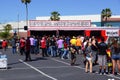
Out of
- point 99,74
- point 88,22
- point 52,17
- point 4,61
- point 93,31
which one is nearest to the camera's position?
point 99,74

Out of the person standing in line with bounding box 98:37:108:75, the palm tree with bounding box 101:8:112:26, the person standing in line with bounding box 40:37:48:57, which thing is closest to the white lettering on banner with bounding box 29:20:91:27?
the person standing in line with bounding box 40:37:48:57

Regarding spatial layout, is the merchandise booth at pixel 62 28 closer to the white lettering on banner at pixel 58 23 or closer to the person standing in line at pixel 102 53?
the white lettering on banner at pixel 58 23

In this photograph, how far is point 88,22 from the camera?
47.2 metres

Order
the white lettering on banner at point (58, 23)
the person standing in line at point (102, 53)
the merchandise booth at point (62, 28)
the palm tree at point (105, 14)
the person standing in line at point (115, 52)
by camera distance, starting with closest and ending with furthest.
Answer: the person standing in line at point (115, 52) < the person standing in line at point (102, 53) < the merchandise booth at point (62, 28) < the white lettering on banner at point (58, 23) < the palm tree at point (105, 14)

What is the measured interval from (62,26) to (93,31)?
13.3 ft

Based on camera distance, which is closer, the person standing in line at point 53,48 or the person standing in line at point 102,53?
the person standing in line at point 102,53

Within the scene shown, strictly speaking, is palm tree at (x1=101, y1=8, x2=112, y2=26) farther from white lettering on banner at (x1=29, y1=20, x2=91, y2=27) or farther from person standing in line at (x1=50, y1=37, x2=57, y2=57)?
person standing in line at (x1=50, y1=37, x2=57, y2=57)

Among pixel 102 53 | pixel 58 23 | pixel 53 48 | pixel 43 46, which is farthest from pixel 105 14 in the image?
pixel 102 53

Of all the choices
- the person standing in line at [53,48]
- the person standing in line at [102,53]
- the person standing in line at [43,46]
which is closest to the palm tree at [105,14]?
the person standing in line at [53,48]

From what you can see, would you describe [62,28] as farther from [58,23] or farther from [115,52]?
[115,52]

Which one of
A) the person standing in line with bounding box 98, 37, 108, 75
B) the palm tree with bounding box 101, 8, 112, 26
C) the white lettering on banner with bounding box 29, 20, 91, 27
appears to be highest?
the palm tree with bounding box 101, 8, 112, 26

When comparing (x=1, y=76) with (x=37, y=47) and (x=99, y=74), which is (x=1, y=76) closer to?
(x=99, y=74)

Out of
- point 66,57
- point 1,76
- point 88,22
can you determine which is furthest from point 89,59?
point 88,22

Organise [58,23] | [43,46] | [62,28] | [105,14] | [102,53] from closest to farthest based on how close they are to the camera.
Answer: [102,53] < [43,46] < [62,28] < [58,23] < [105,14]
